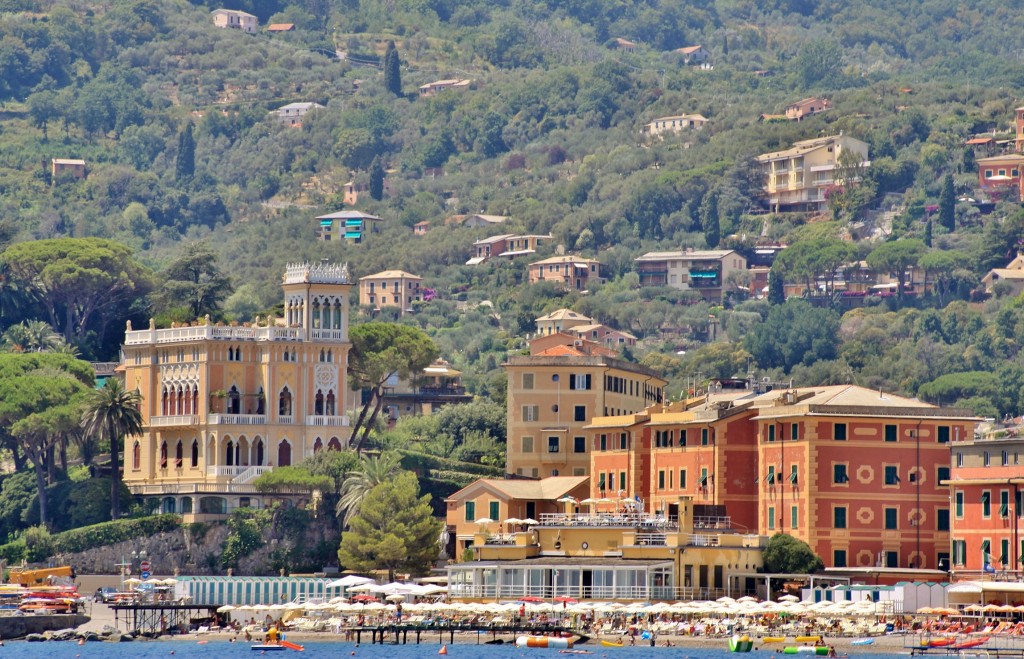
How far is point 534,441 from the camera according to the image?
145 meters

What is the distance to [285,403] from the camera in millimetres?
146875

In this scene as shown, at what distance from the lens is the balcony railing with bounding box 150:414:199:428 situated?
477ft

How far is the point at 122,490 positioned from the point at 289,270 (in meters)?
16.6

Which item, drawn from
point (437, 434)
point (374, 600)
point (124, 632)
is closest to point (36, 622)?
point (124, 632)

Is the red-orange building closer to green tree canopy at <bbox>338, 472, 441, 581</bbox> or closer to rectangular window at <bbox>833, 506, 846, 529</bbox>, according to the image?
rectangular window at <bbox>833, 506, 846, 529</bbox>

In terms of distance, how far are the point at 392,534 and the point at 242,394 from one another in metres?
20.8

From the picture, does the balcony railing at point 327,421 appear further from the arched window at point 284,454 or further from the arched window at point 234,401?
the arched window at point 234,401

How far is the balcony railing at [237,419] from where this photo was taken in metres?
145

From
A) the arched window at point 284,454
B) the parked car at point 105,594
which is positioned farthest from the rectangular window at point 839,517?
the arched window at point 284,454

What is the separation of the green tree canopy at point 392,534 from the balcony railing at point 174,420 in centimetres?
1745

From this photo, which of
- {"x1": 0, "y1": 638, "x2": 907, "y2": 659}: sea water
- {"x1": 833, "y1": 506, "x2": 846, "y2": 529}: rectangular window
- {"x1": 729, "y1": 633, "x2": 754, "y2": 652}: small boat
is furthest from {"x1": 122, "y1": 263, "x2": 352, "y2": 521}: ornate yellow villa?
{"x1": 729, "y1": 633, "x2": 754, "y2": 652}: small boat

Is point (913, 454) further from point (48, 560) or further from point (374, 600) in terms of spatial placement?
point (48, 560)

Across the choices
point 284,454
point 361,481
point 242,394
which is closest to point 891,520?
point 361,481

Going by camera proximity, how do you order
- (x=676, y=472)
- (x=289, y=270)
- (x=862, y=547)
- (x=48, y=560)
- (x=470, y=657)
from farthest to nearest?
(x=289, y=270), (x=48, y=560), (x=676, y=472), (x=862, y=547), (x=470, y=657)
